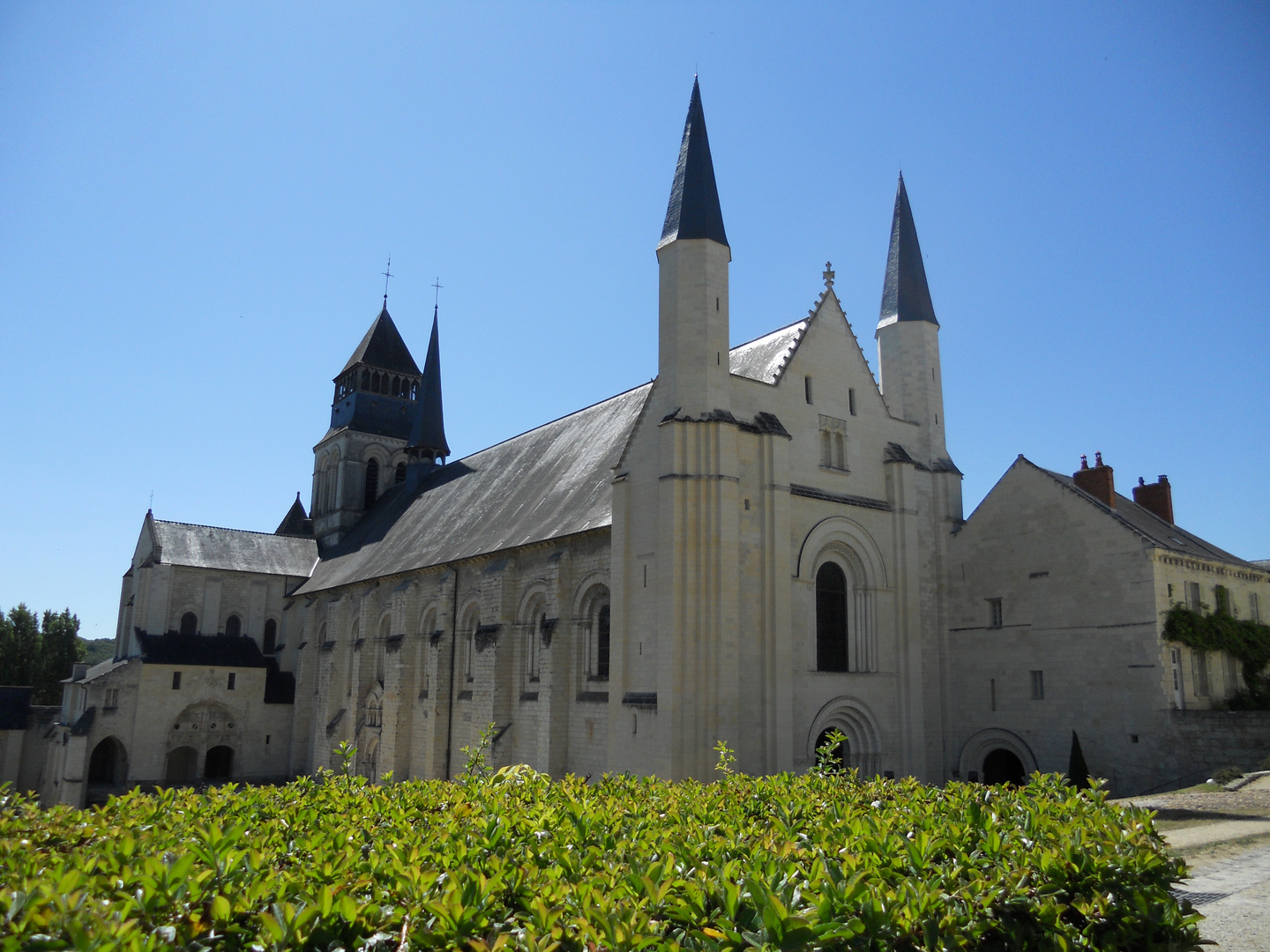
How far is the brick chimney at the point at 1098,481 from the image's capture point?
19641mm

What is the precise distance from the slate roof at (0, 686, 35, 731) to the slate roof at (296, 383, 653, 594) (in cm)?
1202

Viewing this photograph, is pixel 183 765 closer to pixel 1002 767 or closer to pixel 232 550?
pixel 232 550

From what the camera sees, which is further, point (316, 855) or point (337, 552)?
point (337, 552)

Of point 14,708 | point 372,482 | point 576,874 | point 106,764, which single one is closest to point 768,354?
point 576,874

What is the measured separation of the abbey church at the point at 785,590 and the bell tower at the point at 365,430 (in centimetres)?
1314

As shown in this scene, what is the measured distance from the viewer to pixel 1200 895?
8.39 m

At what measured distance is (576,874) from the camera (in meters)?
4.80

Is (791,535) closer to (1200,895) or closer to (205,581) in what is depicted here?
(1200,895)

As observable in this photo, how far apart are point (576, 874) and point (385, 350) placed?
41.0 meters

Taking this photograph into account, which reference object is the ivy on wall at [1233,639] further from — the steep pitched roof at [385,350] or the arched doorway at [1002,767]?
the steep pitched roof at [385,350]

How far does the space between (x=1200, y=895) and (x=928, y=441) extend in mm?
15259

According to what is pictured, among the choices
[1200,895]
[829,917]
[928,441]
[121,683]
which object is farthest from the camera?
[121,683]

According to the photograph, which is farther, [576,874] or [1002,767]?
[1002,767]

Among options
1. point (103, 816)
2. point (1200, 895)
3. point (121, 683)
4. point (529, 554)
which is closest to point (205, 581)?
point (121, 683)
